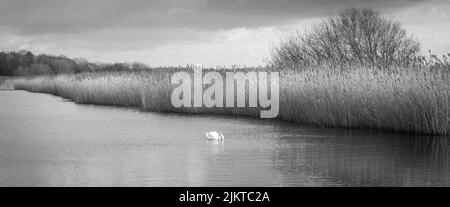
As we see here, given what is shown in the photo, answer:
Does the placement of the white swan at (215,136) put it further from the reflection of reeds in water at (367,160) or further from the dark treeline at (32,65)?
the dark treeline at (32,65)

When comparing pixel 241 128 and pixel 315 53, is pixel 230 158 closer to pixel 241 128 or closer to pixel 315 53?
pixel 241 128

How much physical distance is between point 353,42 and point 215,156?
18.6 metres

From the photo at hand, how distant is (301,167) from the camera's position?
8391mm

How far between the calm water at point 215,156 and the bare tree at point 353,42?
37.5ft

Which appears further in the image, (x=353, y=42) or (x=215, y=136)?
(x=353, y=42)

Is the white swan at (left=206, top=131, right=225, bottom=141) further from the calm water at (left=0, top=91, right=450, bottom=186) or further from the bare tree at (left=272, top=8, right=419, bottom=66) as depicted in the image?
the bare tree at (left=272, top=8, right=419, bottom=66)

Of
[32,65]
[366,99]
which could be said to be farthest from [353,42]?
[32,65]

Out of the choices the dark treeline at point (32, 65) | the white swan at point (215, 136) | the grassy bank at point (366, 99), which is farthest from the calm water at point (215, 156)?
the dark treeline at point (32, 65)

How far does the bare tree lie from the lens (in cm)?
2586

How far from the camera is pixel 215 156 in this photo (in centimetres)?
939

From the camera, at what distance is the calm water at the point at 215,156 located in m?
7.50

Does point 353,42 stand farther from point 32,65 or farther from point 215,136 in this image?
point 32,65

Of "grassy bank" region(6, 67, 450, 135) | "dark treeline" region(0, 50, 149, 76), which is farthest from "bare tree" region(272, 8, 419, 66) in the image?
"dark treeline" region(0, 50, 149, 76)

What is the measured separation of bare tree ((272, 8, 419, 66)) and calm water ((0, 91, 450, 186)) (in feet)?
37.5
